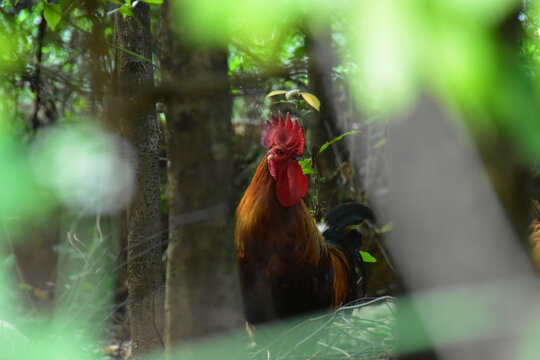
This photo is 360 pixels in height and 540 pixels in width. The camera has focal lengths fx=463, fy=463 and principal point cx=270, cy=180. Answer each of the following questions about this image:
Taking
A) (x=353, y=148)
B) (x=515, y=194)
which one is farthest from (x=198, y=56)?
(x=353, y=148)

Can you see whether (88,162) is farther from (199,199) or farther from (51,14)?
(199,199)

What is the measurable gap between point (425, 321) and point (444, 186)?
0.26m

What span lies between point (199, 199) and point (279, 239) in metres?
1.17

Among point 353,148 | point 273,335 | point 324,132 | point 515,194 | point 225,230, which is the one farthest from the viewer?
point 324,132

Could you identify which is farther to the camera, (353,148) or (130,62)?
(353,148)

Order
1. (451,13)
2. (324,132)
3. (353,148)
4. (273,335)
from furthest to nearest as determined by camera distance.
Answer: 1. (324,132)
2. (353,148)
3. (273,335)
4. (451,13)

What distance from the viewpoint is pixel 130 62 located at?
1.84 meters

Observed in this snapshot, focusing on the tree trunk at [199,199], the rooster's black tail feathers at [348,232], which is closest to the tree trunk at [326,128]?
the rooster's black tail feathers at [348,232]

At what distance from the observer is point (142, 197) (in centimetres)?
187

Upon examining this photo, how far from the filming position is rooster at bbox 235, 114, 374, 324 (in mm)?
2014

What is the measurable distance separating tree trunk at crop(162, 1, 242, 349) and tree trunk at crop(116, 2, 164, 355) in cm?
91

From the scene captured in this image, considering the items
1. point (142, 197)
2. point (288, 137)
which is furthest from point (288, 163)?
point (142, 197)

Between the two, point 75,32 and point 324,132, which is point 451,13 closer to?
point 75,32

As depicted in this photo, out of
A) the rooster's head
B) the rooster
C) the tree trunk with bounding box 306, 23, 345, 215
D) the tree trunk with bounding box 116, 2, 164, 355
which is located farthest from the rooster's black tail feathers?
the tree trunk with bounding box 116, 2, 164, 355
